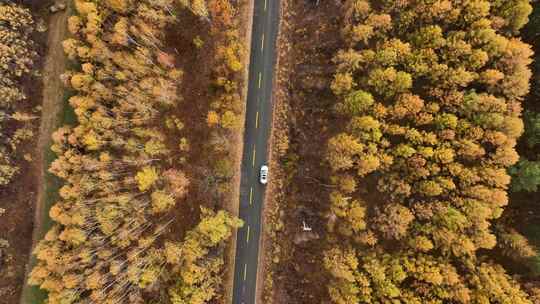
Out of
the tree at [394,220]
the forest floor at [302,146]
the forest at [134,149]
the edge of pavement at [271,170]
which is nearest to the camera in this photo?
the tree at [394,220]

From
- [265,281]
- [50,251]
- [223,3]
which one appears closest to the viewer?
[50,251]

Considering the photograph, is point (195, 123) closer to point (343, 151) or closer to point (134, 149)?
point (134, 149)

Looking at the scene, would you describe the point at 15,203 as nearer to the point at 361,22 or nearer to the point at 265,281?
the point at 265,281

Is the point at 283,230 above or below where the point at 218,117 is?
below

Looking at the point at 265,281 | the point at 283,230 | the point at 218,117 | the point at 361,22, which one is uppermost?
the point at 361,22

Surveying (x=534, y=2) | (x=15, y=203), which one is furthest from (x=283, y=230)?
(x=534, y=2)

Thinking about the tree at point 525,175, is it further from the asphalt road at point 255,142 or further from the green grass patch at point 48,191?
the green grass patch at point 48,191

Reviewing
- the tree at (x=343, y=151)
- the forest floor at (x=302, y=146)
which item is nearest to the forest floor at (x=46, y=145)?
the forest floor at (x=302, y=146)
